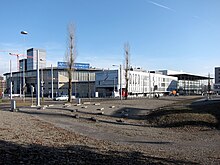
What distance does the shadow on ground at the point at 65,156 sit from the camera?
6.33m

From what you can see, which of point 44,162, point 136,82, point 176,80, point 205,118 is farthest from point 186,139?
point 176,80

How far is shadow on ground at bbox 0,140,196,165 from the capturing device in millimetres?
6328

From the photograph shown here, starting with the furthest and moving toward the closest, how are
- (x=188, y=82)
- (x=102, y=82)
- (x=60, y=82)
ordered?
(x=188, y=82) → (x=60, y=82) → (x=102, y=82)

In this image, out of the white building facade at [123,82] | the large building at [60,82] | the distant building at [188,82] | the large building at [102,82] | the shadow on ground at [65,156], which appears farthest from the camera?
the distant building at [188,82]

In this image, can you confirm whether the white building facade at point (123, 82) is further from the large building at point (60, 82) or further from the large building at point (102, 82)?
the large building at point (60, 82)

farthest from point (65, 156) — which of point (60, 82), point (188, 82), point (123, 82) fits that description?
point (188, 82)

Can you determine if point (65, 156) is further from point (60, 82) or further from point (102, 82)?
point (60, 82)

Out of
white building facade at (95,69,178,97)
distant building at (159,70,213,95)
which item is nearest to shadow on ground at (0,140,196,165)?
white building facade at (95,69,178,97)

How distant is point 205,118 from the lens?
1802 cm

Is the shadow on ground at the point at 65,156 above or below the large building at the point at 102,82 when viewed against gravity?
below

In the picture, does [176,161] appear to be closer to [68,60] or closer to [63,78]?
[68,60]

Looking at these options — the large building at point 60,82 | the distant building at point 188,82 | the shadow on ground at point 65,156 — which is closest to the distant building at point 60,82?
the large building at point 60,82

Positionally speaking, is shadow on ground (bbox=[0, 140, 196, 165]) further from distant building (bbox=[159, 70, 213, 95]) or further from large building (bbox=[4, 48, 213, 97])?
distant building (bbox=[159, 70, 213, 95])

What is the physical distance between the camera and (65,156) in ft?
23.0
